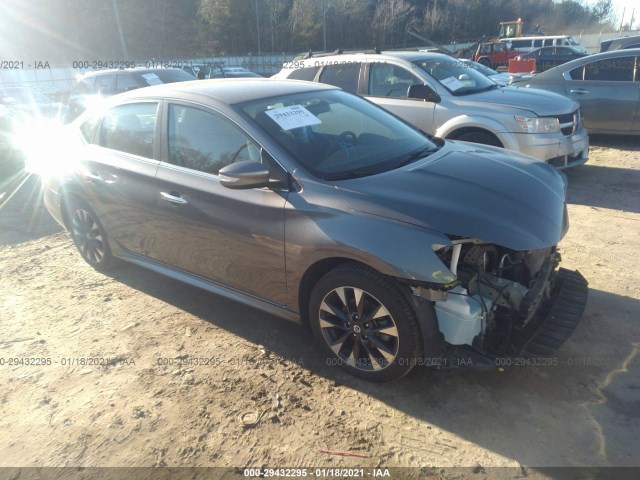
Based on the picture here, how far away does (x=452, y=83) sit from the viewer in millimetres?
6422

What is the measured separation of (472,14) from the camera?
52688mm

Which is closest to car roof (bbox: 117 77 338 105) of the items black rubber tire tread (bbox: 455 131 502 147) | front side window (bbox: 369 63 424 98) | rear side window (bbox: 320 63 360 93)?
black rubber tire tread (bbox: 455 131 502 147)

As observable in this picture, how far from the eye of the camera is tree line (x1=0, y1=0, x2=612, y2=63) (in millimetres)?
41781

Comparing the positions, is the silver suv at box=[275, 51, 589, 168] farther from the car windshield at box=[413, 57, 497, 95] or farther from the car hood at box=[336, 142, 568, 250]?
the car hood at box=[336, 142, 568, 250]

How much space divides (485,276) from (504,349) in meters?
0.42

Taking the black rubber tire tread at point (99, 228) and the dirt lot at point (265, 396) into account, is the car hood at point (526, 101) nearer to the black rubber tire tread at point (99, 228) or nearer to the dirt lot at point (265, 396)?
the dirt lot at point (265, 396)


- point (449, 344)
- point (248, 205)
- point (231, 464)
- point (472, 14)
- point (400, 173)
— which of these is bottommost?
point (231, 464)

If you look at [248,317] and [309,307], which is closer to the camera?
[309,307]

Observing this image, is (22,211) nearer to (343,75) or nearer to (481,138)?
(343,75)

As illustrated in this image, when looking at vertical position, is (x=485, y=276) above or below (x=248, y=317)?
above

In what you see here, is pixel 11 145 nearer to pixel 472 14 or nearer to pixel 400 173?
pixel 400 173

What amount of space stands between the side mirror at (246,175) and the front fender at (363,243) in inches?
9.1

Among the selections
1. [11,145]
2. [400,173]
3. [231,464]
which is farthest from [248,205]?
[11,145]

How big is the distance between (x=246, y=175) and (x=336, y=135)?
2.78ft
